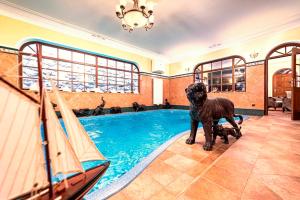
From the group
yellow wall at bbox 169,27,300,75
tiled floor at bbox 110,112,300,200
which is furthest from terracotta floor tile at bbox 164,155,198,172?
yellow wall at bbox 169,27,300,75

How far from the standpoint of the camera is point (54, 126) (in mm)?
885

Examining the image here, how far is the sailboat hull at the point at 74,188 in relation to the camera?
782 millimetres

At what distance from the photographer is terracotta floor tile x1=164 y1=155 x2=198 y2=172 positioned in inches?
64.3

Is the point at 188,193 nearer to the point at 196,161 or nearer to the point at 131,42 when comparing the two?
the point at 196,161

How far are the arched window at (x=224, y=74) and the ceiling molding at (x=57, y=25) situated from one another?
4603 millimetres

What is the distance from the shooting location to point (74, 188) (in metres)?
0.84

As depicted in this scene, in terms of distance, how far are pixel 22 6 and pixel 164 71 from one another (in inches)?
313

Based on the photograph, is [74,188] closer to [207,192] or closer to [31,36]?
[207,192]

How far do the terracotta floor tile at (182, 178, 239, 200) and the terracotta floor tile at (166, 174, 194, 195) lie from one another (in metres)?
0.09

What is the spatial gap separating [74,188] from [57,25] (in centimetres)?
710

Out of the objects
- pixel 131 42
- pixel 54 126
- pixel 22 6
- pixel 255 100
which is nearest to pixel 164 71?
pixel 131 42

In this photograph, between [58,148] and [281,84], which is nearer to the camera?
[58,148]

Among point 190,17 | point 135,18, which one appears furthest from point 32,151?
point 190,17

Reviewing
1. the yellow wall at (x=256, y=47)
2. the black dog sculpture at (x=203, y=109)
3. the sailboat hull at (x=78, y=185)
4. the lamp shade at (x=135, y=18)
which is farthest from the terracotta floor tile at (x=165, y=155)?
the yellow wall at (x=256, y=47)
